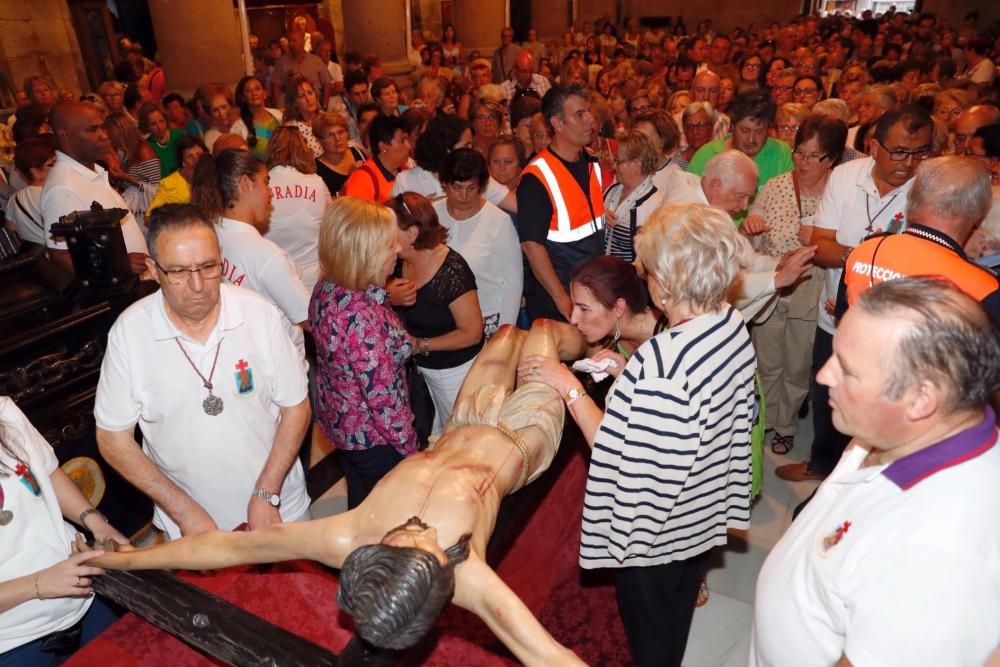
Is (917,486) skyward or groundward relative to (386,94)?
groundward

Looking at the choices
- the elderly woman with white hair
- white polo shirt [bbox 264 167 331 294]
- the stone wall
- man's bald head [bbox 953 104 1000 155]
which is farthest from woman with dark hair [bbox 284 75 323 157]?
the stone wall

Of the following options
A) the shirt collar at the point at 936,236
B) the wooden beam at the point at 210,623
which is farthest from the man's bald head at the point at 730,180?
the wooden beam at the point at 210,623

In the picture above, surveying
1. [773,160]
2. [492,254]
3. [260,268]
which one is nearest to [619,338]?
[492,254]

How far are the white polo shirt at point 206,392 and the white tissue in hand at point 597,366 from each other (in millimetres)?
1011

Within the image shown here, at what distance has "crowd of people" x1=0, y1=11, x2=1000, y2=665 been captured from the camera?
4.32 ft

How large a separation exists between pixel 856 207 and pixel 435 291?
2.24m

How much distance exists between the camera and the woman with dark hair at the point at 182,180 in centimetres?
458

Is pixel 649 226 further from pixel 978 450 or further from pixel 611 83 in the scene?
pixel 611 83

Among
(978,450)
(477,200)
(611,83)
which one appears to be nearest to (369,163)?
(477,200)

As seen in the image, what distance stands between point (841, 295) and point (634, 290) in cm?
121

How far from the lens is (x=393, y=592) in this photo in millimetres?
1349

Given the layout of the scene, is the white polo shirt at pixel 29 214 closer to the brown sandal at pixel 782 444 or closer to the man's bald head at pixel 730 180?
the man's bald head at pixel 730 180

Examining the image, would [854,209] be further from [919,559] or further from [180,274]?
[180,274]

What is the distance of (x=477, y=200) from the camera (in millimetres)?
3781
